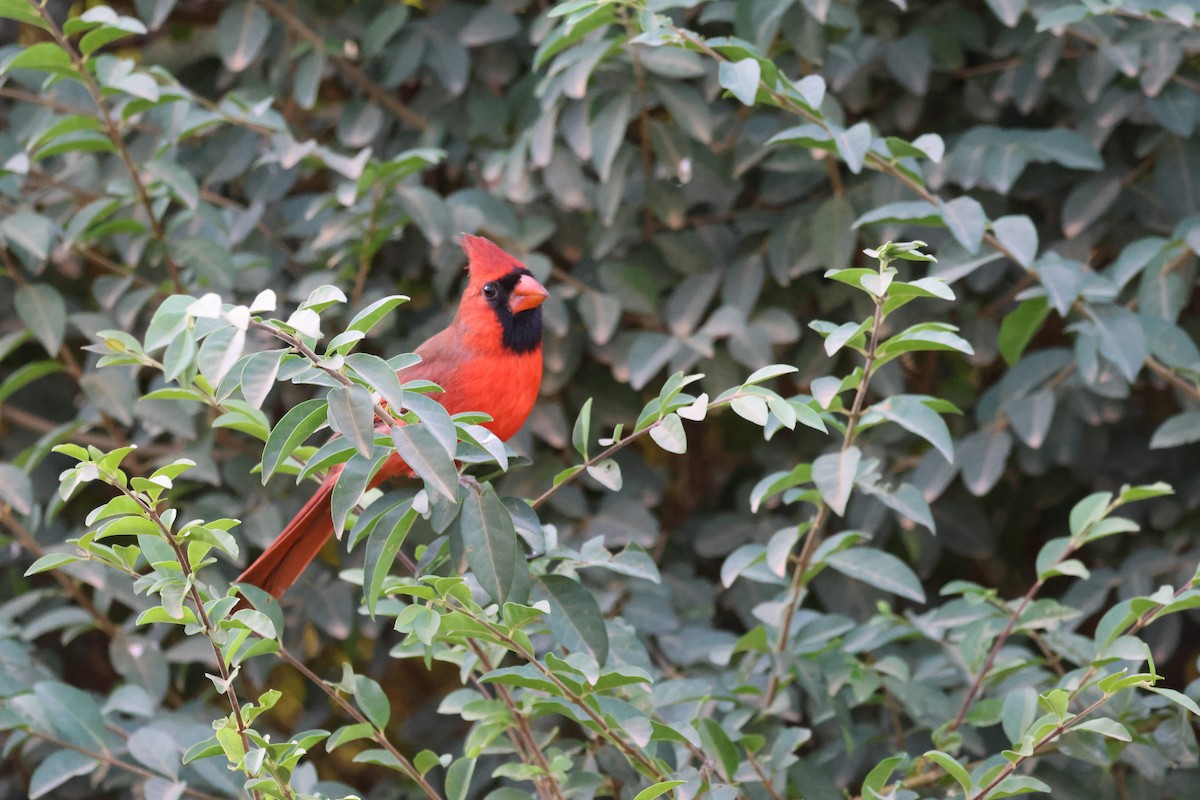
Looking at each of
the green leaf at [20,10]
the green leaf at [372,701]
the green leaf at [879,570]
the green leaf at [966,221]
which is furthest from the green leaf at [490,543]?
the green leaf at [20,10]

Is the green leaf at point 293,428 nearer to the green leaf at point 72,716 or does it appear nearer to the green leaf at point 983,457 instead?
the green leaf at point 72,716

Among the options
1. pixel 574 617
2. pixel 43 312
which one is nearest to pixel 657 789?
pixel 574 617

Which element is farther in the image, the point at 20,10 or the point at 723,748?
the point at 20,10

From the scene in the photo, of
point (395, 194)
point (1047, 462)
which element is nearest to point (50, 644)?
point (395, 194)

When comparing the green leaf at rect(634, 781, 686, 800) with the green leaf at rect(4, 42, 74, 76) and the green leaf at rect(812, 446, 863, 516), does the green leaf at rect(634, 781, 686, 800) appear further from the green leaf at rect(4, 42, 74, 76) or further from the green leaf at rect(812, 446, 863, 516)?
the green leaf at rect(4, 42, 74, 76)

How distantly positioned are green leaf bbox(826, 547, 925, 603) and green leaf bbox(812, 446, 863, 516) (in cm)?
20

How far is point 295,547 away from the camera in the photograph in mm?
1624

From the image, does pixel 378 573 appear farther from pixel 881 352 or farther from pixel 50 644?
pixel 50 644

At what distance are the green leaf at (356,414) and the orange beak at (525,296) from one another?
0.76 meters

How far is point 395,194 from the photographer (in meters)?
2.18

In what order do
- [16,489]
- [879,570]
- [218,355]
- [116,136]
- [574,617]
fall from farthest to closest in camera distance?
[16,489] < [116,136] < [879,570] < [574,617] < [218,355]

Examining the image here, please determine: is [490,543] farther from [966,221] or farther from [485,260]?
[966,221]

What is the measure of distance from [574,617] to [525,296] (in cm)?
60

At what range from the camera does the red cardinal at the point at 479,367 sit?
1.62 metres
